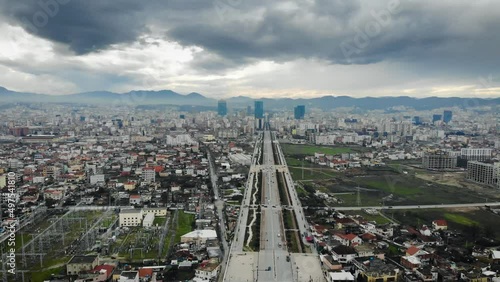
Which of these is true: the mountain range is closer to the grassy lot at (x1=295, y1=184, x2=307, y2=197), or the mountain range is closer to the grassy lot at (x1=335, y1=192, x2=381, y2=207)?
the grassy lot at (x1=335, y1=192, x2=381, y2=207)

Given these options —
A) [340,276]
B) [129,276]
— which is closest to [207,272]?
[129,276]

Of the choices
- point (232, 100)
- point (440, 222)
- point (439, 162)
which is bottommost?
point (440, 222)

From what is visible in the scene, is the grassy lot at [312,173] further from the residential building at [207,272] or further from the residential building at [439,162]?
the residential building at [207,272]

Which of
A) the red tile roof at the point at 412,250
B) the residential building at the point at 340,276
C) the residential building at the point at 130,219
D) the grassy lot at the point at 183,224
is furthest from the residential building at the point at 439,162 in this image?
the residential building at the point at 130,219

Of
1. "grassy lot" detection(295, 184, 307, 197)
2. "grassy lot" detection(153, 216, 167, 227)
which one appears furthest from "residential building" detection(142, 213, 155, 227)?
"grassy lot" detection(295, 184, 307, 197)

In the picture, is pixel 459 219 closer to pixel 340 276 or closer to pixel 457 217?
pixel 457 217

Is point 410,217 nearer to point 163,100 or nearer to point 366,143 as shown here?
point 366,143
